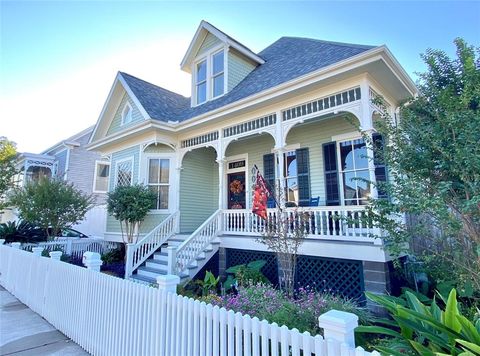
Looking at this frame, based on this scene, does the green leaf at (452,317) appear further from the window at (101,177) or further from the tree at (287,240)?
the window at (101,177)

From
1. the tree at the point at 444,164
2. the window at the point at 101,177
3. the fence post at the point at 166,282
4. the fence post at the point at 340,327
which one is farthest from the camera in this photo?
the window at the point at 101,177

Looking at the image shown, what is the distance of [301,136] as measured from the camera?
368 inches

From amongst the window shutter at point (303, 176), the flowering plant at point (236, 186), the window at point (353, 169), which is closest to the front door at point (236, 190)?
the flowering plant at point (236, 186)

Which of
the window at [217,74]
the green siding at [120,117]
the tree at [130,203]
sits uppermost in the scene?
the window at [217,74]

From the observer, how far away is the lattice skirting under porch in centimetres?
611

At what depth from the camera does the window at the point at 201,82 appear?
1192 cm

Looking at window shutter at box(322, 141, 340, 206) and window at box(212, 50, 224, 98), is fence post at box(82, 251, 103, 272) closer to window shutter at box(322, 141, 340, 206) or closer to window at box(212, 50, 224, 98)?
window shutter at box(322, 141, 340, 206)

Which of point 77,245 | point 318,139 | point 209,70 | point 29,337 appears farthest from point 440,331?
point 77,245

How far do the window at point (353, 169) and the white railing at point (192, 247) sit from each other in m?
3.99

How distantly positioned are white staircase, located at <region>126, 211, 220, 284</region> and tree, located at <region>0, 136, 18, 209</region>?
1072 centimetres

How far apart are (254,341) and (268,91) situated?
630cm

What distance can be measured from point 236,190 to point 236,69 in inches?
191

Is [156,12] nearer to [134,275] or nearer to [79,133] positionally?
[134,275]

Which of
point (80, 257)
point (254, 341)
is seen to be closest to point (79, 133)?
point (80, 257)
